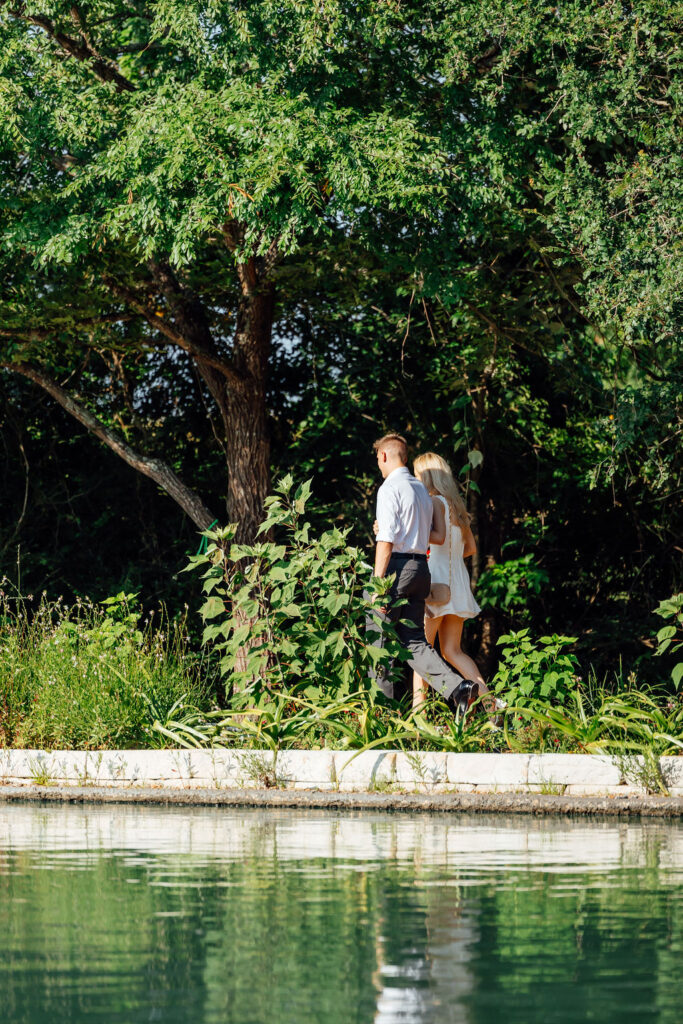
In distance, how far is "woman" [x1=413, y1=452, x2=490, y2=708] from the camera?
11488mm

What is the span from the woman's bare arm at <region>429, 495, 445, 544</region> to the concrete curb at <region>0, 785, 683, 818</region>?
2781mm

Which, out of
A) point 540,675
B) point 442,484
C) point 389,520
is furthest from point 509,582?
point 389,520

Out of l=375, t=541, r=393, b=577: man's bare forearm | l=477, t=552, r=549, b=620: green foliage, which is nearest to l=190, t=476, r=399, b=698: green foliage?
l=375, t=541, r=393, b=577: man's bare forearm

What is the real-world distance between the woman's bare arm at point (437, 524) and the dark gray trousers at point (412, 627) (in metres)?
0.45

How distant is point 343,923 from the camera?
208 inches

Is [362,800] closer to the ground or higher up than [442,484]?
closer to the ground

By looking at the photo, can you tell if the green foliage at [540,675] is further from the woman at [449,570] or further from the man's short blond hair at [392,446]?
the man's short blond hair at [392,446]

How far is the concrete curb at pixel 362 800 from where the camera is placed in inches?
333

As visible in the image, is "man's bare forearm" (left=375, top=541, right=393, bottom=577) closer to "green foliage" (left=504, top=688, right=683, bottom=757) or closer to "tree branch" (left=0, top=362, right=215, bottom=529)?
"green foliage" (left=504, top=688, right=683, bottom=757)

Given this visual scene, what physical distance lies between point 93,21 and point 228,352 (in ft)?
17.4

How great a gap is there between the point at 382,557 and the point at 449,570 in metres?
1.14

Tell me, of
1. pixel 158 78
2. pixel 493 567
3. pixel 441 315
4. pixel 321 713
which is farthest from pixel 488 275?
pixel 321 713

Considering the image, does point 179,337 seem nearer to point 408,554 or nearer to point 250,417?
point 250,417

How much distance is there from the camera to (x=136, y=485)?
734 inches
